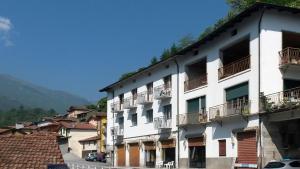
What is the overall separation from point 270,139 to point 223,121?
5.40 meters

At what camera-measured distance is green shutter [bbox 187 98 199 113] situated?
4016cm

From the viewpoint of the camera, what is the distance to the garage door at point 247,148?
31.1m

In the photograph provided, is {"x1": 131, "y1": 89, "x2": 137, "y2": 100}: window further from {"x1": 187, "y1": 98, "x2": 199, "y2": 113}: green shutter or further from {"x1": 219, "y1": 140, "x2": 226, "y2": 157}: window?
{"x1": 219, "y1": 140, "x2": 226, "y2": 157}: window

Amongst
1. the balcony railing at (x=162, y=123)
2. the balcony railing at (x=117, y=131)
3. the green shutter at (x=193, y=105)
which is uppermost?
the green shutter at (x=193, y=105)

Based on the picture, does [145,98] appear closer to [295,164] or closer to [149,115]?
[149,115]

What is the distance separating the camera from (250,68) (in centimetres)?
3216

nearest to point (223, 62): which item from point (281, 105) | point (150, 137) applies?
point (281, 105)

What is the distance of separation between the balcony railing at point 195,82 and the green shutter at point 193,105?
A: 1.11 metres

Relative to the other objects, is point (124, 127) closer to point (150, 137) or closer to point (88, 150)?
point (150, 137)

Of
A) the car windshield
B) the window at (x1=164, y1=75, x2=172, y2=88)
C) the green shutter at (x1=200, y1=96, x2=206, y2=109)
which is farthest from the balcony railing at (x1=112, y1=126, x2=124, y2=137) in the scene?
the car windshield

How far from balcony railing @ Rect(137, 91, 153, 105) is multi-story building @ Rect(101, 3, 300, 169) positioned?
90mm

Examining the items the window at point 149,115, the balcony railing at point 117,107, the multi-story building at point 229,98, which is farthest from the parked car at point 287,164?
the balcony railing at point 117,107

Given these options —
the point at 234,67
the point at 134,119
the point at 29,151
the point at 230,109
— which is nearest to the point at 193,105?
the point at 230,109

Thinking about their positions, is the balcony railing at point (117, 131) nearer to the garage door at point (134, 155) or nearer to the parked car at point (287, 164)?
the garage door at point (134, 155)
